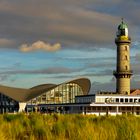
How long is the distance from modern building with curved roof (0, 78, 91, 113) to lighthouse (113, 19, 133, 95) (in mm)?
11551

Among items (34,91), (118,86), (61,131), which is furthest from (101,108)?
(61,131)

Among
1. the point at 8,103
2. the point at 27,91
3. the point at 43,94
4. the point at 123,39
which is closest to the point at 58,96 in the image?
the point at 43,94

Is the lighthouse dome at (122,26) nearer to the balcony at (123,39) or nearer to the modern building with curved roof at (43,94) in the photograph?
the balcony at (123,39)

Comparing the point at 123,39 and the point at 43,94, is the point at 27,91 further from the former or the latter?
the point at 123,39

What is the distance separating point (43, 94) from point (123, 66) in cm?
1942

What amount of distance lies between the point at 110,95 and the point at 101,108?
4.44m

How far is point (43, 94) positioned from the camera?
93062 mm

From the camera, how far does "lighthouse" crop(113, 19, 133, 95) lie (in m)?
87.8

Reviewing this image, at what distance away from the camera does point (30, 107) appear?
95.5 meters

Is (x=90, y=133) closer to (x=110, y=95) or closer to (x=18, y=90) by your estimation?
(x=110, y=95)

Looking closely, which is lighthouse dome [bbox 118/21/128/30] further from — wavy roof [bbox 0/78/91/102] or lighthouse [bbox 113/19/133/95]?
wavy roof [bbox 0/78/91/102]

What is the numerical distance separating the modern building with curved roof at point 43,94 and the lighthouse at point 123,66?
37.9ft

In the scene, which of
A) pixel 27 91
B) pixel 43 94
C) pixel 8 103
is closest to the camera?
pixel 43 94

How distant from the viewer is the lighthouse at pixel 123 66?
87.8 m
